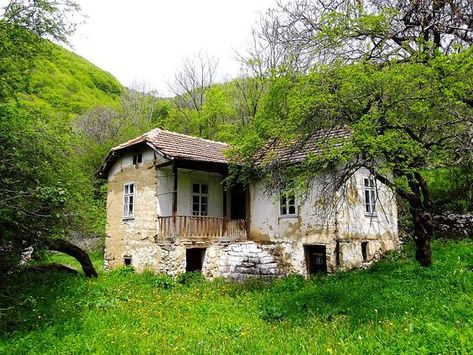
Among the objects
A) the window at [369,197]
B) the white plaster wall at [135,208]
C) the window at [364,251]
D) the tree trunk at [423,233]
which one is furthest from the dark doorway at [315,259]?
the white plaster wall at [135,208]

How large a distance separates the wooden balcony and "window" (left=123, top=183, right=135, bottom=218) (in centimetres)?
257

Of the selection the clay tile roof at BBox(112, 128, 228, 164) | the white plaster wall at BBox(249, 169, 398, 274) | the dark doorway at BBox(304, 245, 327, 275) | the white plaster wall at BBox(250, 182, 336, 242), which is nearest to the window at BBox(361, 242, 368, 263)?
the white plaster wall at BBox(249, 169, 398, 274)

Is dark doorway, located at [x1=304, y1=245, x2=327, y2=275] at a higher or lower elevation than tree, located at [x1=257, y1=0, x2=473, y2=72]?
lower

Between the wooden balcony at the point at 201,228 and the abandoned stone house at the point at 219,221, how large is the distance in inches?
1.6

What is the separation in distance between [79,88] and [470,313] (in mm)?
64257

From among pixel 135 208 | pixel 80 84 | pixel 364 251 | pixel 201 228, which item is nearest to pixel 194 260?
pixel 201 228

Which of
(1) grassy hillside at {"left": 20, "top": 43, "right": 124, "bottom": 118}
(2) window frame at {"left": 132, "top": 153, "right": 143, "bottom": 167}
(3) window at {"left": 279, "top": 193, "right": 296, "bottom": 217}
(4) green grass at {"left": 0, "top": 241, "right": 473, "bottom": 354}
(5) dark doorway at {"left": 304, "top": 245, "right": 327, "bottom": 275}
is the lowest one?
(4) green grass at {"left": 0, "top": 241, "right": 473, "bottom": 354}

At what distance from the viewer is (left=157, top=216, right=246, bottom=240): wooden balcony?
1576cm

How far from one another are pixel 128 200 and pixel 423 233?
1282cm

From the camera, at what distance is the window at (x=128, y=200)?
18089mm

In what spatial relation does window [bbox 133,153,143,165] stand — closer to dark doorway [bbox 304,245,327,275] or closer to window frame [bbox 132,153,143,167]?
window frame [bbox 132,153,143,167]

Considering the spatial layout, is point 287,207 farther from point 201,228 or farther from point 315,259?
point 201,228

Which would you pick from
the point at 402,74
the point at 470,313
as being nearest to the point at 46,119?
the point at 402,74

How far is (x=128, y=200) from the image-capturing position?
1836 centimetres
